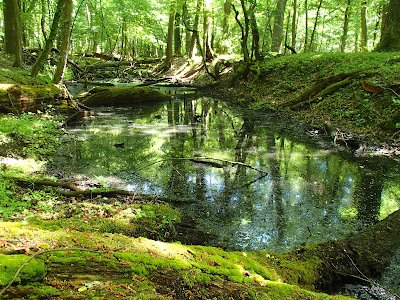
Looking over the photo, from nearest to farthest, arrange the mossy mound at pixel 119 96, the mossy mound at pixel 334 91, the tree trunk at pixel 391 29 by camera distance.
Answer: the mossy mound at pixel 334 91
the tree trunk at pixel 391 29
the mossy mound at pixel 119 96

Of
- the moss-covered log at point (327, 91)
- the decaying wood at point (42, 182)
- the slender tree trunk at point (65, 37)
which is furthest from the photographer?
the moss-covered log at point (327, 91)

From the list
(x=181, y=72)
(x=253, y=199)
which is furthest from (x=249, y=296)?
(x=181, y=72)

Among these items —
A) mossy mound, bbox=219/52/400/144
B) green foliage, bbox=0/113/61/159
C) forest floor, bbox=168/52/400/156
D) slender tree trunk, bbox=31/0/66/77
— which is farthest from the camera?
slender tree trunk, bbox=31/0/66/77

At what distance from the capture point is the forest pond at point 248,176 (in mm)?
4070

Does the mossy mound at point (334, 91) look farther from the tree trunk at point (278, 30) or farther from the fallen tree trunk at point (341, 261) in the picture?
the fallen tree trunk at point (341, 261)

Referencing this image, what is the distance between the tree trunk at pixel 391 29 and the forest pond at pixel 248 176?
682 centimetres

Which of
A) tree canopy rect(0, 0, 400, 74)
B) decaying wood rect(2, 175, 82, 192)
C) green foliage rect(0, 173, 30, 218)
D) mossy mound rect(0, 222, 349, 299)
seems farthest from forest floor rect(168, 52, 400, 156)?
green foliage rect(0, 173, 30, 218)

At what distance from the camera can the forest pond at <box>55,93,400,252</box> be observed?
4070 millimetres

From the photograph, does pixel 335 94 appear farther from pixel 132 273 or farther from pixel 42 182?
pixel 132 273

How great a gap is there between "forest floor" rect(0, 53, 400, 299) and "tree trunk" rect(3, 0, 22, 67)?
5.74 metres

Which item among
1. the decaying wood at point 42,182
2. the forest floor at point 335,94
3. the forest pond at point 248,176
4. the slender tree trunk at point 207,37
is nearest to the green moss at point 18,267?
the forest pond at point 248,176

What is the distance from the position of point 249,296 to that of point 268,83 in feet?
48.2

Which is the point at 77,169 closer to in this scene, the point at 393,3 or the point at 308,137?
the point at 308,137

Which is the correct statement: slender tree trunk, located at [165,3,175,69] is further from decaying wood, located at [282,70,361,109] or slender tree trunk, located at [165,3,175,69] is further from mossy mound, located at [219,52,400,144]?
decaying wood, located at [282,70,361,109]
